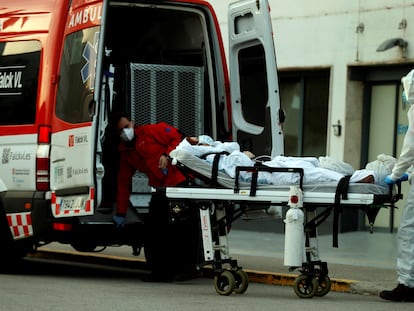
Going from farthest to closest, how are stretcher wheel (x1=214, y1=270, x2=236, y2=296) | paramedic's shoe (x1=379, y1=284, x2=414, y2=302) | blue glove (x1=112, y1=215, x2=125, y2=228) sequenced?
blue glove (x1=112, y1=215, x2=125, y2=228) < stretcher wheel (x1=214, y1=270, x2=236, y2=296) < paramedic's shoe (x1=379, y1=284, x2=414, y2=302)

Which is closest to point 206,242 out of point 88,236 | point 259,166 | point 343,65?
point 259,166

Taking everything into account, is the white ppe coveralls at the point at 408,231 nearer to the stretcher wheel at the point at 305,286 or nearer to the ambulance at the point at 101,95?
the stretcher wheel at the point at 305,286

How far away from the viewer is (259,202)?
31.6ft

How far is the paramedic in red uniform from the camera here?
35.4 ft

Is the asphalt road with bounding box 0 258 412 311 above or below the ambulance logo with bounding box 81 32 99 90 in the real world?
below

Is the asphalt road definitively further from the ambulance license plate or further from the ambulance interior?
the ambulance interior

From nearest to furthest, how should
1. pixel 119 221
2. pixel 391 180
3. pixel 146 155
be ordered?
pixel 391 180
pixel 119 221
pixel 146 155

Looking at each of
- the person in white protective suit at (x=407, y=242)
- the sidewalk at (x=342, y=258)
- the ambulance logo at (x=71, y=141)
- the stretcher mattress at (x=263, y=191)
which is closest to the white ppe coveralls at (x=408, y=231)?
the person in white protective suit at (x=407, y=242)

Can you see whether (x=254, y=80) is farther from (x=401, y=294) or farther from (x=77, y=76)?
(x=401, y=294)

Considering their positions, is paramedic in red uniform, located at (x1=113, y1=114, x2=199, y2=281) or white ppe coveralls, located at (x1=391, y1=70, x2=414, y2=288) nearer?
white ppe coveralls, located at (x1=391, y1=70, x2=414, y2=288)

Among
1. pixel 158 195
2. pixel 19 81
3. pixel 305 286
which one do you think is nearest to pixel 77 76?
pixel 19 81

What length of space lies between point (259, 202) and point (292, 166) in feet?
1.36

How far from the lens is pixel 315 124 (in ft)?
58.3

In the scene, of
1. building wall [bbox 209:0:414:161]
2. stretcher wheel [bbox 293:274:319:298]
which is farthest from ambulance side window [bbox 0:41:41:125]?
building wall [bbox 209:0:414:161]
